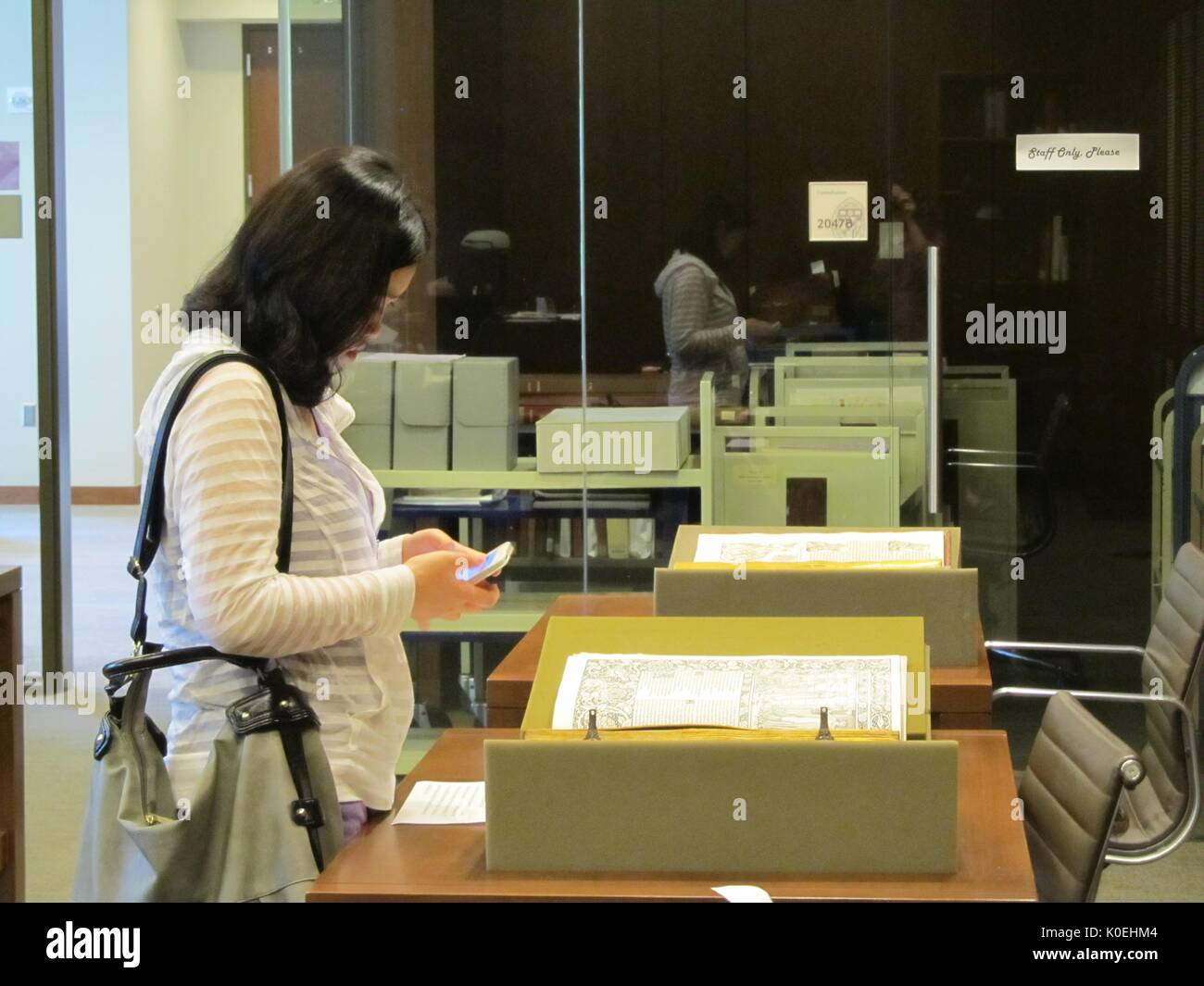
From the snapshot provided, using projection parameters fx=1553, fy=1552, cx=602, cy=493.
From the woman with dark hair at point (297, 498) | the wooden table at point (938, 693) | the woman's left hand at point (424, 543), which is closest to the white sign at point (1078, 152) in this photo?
the wooden table at point (938, 693)

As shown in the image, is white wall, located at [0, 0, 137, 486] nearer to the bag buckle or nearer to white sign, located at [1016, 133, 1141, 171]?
white sign, located at [1016, 133, 1141, 171]

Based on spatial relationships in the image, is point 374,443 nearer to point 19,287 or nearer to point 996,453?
point 996,453

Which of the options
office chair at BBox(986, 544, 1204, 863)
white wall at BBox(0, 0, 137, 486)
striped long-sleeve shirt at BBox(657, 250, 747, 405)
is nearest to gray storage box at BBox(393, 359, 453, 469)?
striped long-sleeve shirt at BBox(657, 250, 747, 405)

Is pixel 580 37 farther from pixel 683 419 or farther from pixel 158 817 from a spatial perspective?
pixel 158 817

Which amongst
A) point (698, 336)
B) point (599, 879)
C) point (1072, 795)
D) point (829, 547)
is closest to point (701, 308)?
point (698, 336)

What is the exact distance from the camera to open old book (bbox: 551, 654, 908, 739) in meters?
1.67

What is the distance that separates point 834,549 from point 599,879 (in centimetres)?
126

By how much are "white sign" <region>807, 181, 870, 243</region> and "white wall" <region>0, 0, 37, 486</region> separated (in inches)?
121

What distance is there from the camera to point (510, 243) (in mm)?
4605

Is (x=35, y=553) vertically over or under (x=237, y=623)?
under

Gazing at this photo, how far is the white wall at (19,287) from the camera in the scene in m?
5.85

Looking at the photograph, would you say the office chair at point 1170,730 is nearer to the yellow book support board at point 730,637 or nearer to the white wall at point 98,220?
the yellow book support board at point 730,637
